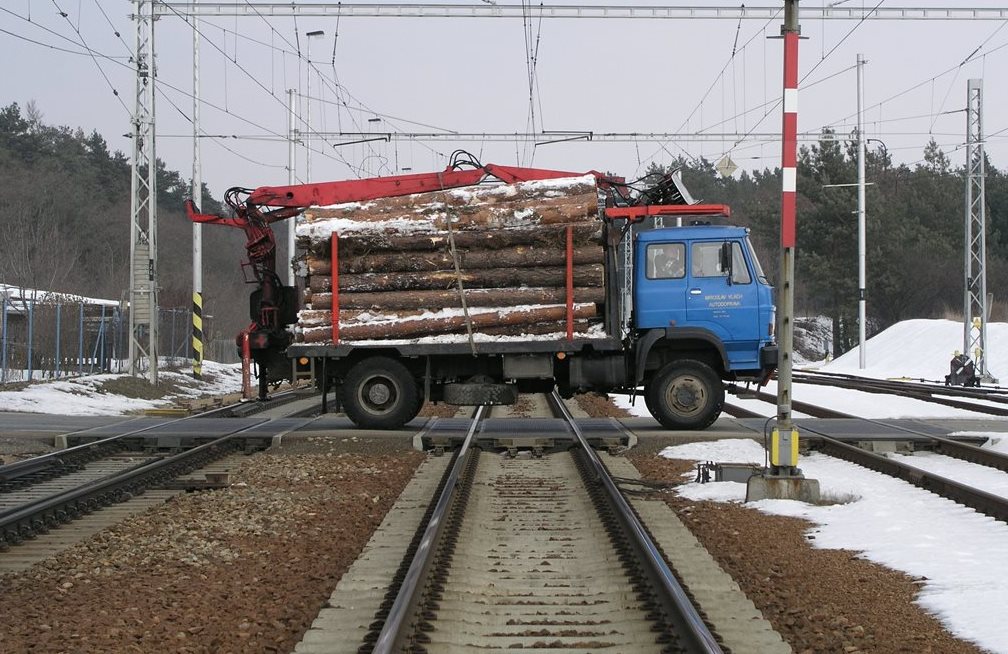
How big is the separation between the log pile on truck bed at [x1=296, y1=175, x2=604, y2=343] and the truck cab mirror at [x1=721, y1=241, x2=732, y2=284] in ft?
6.29

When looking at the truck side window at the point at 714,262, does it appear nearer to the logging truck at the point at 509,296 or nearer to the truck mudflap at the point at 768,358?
the logging truck at the point at 509,296

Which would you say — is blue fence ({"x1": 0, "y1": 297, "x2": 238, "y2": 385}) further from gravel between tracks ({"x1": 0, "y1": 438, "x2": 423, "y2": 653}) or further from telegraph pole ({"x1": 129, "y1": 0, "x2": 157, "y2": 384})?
gravel between tracks ({"x1": 0, "y1": 438, "x2": 423, "y2": 653})

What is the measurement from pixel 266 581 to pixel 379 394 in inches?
370

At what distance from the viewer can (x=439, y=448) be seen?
584 inches

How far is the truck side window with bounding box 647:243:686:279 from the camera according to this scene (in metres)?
16.7

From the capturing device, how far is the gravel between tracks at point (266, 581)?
6.02 metres

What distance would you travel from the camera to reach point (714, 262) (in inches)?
658

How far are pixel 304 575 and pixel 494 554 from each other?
4.60 feet

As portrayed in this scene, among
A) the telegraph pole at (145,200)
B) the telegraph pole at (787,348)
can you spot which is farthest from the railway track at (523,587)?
the telegraph pole at (145,200)

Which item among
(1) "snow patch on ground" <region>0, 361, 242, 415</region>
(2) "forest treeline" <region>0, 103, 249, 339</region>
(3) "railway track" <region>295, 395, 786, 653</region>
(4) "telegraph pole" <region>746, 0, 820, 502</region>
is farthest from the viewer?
(2) "forest treeline" <region>0, 103, 249, 339</region>

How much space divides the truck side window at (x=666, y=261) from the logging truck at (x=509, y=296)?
0.02 meters

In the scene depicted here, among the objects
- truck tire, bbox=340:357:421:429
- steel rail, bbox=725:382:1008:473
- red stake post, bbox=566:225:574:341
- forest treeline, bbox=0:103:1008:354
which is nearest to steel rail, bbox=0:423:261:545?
truck tire, bbox=340:357:421:429

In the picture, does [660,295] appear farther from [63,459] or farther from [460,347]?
[63,459]

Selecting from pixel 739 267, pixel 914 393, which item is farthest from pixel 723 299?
pixel 914 393
